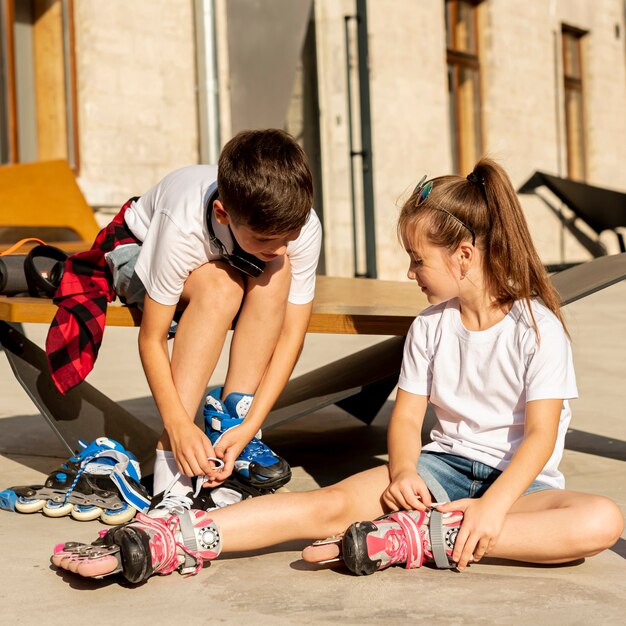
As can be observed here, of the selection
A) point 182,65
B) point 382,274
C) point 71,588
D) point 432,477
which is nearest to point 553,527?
point 432,477

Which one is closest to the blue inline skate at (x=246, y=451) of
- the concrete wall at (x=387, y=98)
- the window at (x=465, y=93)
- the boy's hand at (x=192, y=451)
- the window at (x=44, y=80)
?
the boy's hand at (x=192, y=451)

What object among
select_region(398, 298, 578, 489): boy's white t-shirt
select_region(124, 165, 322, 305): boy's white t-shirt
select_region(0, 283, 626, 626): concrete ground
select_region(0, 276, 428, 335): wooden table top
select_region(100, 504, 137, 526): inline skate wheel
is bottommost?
select_region(0, 283, 626, 626): concrete ground

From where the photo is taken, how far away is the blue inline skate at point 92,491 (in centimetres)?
250

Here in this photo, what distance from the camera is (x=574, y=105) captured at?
13711 millimetres

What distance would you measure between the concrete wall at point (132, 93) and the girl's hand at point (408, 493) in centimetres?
570

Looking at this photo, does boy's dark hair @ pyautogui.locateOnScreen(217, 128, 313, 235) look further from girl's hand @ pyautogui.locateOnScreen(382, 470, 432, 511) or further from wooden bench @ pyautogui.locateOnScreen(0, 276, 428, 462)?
girl's hand @ pyautogui.locateOnScreen(382, 470, 432, 511)

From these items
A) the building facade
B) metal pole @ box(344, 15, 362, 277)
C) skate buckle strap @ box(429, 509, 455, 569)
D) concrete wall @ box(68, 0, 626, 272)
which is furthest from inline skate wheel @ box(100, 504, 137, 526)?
metal pole @ box(344, 15, 362, 277)

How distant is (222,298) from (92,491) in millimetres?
517

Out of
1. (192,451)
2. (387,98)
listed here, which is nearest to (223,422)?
(192,451)

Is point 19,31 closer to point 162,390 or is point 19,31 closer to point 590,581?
point 162,390

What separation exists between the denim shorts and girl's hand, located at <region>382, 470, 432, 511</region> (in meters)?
0.06

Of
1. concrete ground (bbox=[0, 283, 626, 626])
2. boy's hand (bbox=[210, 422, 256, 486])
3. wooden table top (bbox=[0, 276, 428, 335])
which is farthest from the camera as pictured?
wooden table top (bbox=[0, 276, 428, 335])

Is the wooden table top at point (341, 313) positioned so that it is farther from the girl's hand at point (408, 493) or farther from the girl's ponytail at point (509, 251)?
the girl's hand at point (408, 493)

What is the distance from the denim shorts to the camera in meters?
2.21
